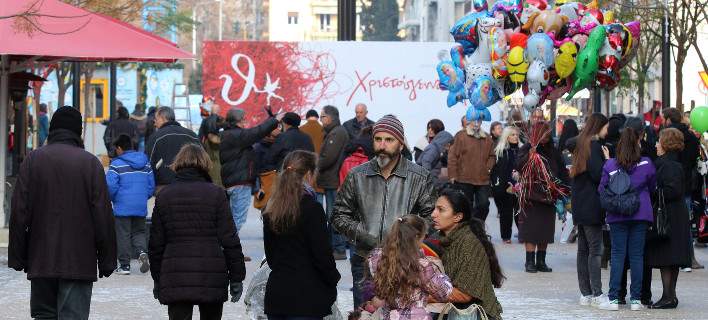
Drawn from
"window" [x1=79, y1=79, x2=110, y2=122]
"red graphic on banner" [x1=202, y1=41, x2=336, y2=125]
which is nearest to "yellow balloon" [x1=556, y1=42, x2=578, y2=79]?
"red graphic on banner" [x1=202, y1=41, x2=336, y2=125]

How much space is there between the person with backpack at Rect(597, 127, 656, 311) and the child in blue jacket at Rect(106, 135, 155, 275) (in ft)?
15.9

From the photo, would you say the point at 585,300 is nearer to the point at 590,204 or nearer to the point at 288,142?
the point at 590,204

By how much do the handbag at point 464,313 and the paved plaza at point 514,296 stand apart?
445 cm

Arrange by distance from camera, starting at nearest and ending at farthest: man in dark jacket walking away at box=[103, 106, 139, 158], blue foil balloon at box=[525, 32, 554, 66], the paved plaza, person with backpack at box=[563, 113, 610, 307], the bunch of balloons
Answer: the paved plaza < person with backpack at box=[563, 113, 610, 307] < blue foil balloon at box=[525, 32, 554, 66] < the bunch of balloons < man in dark jacket walking away at box=[103, 106, 139, 158]

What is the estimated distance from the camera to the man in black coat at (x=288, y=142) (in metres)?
16.2

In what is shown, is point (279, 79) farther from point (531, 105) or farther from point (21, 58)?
point (531, 105)

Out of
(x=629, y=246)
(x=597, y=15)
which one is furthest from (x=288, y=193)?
(x=597, y=15)

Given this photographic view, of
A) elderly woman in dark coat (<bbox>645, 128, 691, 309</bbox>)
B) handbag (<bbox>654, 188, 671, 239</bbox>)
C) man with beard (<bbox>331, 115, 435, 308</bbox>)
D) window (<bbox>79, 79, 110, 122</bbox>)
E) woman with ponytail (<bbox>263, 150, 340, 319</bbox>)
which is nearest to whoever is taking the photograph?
woman with ponytail (<bbox>263, 150, 340, 319</bbox>)

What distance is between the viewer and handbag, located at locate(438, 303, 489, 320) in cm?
729

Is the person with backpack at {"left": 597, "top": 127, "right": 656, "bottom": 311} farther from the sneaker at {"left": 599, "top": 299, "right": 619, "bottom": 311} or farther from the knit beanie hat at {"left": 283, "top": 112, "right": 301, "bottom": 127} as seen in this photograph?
the knit beanie hat at {"left": 283, "top": 112, "right": 301, "bottom": 127}

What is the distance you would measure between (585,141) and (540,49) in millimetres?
1343

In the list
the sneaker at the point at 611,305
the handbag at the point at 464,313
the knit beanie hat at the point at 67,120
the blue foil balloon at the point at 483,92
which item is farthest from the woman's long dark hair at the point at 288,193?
the blue foil balloon at the point at 483,92

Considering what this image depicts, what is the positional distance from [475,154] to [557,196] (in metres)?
2.63

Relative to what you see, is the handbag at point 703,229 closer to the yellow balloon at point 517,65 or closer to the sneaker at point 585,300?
the yellow balloon at point 517,65
